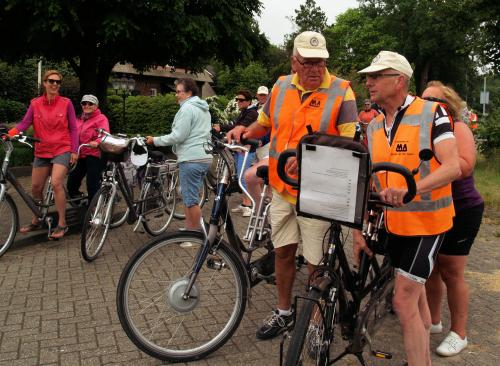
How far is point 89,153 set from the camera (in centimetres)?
657

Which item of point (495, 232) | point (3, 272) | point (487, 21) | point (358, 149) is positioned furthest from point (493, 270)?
point (487, 21)

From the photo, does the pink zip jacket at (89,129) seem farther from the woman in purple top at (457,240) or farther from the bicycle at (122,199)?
the woman in purple top at (457,240)

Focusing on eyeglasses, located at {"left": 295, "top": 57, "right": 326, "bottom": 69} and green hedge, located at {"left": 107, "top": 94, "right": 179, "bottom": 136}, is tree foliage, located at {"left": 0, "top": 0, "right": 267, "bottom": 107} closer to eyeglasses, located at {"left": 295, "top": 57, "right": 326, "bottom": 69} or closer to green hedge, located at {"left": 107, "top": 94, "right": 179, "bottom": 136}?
eyeglasses, located at {"left": 295, "top": 57, "right": 326, "bottom": 69}

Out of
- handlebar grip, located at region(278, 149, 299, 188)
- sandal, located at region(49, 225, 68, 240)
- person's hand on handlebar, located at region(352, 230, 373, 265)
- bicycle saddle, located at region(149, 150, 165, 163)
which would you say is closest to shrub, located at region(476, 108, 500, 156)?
bicycle saddle, located at region(149, 150, 165, 163)

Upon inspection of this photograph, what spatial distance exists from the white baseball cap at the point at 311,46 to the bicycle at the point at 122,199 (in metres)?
3.03

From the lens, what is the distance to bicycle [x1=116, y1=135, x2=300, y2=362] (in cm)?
324

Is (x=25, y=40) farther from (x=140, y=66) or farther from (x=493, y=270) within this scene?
(x=493, y=270)

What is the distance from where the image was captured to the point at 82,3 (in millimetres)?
12227

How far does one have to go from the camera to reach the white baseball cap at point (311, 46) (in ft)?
10.7

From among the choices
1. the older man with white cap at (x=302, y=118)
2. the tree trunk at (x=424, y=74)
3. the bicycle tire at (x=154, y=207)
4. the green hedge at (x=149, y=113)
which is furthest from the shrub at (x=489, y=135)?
the tree trunk at (x=424, y=74)

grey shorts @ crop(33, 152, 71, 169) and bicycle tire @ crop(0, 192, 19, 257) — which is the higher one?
grey shorts @ crop(33, 152, 71, 169)

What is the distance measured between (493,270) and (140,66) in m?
12.8

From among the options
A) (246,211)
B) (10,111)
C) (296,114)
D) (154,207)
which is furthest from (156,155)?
(10,111)

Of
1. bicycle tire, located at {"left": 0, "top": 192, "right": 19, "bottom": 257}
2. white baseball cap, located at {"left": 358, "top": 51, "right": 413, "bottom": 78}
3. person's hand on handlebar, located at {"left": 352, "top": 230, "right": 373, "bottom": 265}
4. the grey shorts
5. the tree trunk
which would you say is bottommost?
bicycle tire, located at {"left": 0, "top": 192, "right": 19, "bottom": 257}
